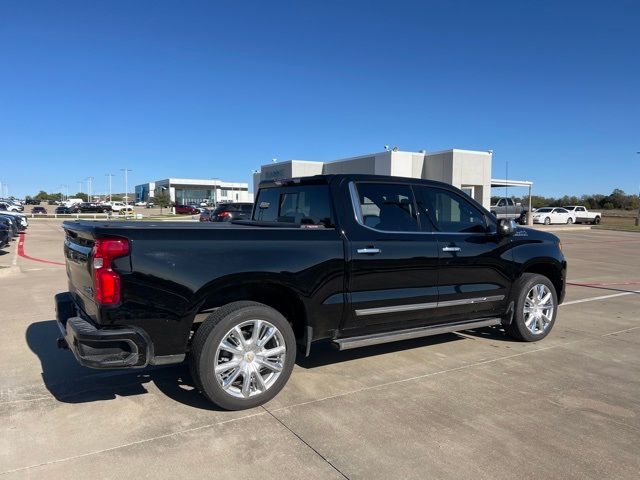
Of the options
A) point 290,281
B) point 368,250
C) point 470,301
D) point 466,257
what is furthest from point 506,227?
point 290,281

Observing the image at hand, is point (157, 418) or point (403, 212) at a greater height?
point (403, 212)

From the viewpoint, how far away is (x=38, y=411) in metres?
3.89

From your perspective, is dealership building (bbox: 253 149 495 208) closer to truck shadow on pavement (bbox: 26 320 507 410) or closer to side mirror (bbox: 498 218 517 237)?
side mirror (bbox: 498 218 517 237)

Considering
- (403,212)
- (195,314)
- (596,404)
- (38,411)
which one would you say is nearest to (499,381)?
(596,404)

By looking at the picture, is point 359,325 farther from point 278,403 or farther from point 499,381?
point 499,381

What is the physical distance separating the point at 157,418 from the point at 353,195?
2508mm

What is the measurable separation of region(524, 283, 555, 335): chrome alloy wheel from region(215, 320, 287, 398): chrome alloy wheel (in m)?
3.27

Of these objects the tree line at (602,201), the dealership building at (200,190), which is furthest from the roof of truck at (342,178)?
the dealership building at (200,190)

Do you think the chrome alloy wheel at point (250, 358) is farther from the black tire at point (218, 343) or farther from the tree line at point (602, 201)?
the tree line at point (602, 201)

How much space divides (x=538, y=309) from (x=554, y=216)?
42.7 meters

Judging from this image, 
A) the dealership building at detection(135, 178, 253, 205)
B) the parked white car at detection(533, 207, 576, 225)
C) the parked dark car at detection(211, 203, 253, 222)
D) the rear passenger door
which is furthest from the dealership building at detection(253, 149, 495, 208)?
the dealership building at detection(135, 178, 253, 205)

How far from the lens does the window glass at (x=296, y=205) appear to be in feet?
15.6

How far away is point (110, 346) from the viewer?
3521 mm

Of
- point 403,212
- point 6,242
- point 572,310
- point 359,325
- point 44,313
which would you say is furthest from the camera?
point 6,242
